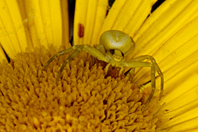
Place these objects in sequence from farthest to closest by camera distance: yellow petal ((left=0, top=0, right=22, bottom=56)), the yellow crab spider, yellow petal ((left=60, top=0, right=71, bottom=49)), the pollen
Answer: yellow petal ((left=60, top=0, right=71, bottom=49))
yellow petal ((left=0, top=0, right=22, bottom=56))
the yellow crab spider
the pollen

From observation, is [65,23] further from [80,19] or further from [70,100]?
[70,100]

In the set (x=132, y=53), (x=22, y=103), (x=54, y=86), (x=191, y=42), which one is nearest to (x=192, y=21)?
(x=191, y=42)

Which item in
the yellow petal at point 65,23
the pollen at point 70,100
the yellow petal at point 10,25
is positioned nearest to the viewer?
the pollen at point 70,100

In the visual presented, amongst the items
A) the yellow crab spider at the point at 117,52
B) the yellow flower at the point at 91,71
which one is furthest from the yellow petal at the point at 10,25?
the yellow crab spider at the point at 117,52

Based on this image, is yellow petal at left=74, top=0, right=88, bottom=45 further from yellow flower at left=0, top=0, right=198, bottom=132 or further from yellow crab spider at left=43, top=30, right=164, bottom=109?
yellow crab spider at left=43, top=30, right=164, bottom=109

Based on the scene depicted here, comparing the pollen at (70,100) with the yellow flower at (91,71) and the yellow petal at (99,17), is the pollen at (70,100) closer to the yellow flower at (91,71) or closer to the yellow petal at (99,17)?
the yellow flower at (91,71)

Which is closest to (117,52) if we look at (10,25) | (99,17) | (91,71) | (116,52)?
(116,52)

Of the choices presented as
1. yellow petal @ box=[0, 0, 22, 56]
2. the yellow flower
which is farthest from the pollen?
yellow petal @ box=[0, 0, 22, 56]

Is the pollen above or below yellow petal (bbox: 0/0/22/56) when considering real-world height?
below
